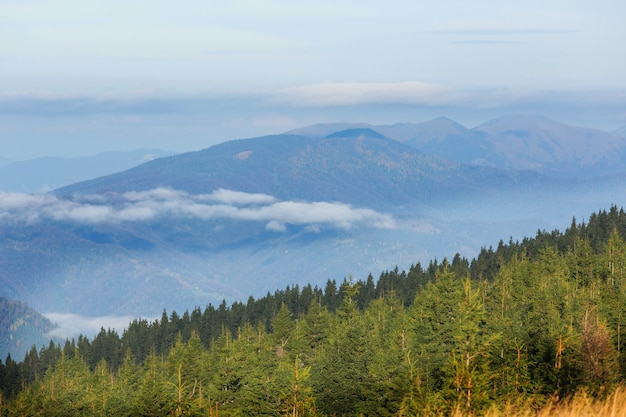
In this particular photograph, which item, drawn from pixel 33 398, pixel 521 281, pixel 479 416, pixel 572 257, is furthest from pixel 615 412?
pixel 572 257

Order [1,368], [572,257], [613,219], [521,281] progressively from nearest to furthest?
[521,281]
[572,257]
[1,368]
[613,219]

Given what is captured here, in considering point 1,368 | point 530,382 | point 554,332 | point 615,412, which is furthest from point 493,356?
point 1,368

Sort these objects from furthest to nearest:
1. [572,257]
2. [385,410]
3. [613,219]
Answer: [613,219] < [572,257] < [385,410]

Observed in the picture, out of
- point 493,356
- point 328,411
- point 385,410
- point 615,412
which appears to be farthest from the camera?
point 328,411

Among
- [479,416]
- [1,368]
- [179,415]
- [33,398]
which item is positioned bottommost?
[1,368]

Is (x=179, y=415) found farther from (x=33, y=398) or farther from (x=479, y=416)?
(x=33, y=398)

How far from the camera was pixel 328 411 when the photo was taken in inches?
2255

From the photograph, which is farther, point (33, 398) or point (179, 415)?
point (33, 398)

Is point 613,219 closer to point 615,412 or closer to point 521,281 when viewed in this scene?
point 521,281

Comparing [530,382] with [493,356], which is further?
[493,356]

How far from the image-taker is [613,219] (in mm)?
193000

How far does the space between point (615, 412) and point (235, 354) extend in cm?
5995

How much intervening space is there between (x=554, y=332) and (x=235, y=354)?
3682cm

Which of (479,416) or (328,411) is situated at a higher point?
(479,416)
